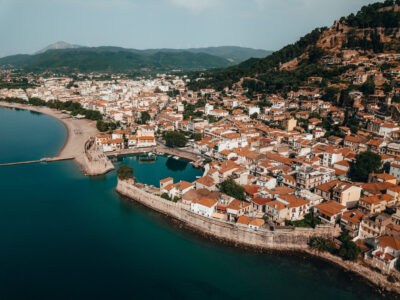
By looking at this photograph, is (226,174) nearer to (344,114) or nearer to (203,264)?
(203,264)

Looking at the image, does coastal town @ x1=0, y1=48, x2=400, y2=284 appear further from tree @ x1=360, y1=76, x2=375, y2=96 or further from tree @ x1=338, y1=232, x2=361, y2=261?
tree @ x1=360, y1=76, x2=375, y2=96

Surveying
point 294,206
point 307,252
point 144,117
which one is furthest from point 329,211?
point 144,117

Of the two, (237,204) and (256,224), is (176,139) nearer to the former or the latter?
(237,204)

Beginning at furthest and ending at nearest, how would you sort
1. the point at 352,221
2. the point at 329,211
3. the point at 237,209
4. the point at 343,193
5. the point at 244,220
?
the point at 343,193, the point at 237,209, the point at 329,211, the point at 244,220, the point at 352,221

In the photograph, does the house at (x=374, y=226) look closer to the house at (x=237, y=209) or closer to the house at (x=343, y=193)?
the house at (x=343, y=193)

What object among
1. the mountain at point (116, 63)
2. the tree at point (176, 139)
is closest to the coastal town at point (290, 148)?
the tree at point (176, 139)

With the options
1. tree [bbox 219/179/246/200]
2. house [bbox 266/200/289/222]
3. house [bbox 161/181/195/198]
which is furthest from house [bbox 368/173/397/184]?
house [bbox 161/181/195/198]

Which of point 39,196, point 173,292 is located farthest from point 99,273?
point 39,196
